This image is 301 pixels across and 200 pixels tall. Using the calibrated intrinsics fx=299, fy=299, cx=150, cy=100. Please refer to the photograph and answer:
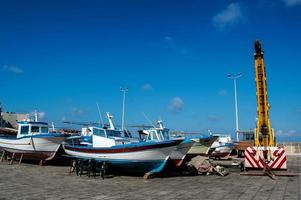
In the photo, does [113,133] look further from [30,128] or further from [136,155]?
[30,128]

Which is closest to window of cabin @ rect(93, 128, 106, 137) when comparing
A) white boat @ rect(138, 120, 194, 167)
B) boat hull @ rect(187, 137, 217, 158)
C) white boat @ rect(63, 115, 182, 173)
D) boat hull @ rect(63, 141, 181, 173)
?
white boat @ rect(63, 115, 182, 173)

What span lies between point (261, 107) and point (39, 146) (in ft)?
54.1

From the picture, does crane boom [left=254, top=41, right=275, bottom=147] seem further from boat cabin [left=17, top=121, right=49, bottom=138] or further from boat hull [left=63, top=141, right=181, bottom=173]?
boat cabin [left=17, top=121, right=49, bottom=138]

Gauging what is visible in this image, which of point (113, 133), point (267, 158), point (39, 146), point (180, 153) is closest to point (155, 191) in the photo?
point (180, 153)

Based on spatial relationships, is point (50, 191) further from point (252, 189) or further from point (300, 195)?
point (300, 195)

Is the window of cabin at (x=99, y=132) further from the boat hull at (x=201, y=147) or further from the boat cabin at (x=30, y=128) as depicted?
the boat cabin at (x=30, y=128)

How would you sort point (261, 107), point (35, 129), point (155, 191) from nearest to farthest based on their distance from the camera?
point (155, 191) → point (261, 107) → point (35, 129)

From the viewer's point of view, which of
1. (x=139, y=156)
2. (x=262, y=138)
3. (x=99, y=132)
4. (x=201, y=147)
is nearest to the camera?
(x=139, y=156)

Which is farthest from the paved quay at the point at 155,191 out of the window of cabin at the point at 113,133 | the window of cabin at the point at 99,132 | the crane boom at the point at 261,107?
the window of cabin at the point at 113,133

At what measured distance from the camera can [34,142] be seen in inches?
922

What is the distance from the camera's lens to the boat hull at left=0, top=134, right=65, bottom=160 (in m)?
22.9

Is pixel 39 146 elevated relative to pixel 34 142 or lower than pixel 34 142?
lower

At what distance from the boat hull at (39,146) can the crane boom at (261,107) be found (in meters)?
14.1

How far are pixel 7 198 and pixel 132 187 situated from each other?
16.5 feet
